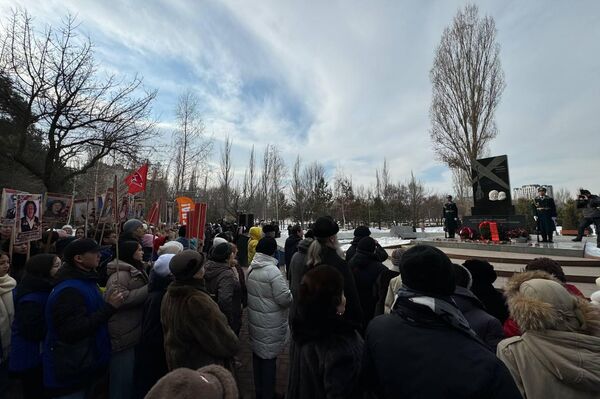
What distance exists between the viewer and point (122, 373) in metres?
3.00

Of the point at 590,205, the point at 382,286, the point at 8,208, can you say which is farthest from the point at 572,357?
the point at 590,205

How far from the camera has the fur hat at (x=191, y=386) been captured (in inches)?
37.1

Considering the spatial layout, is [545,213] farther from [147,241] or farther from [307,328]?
[147,241]

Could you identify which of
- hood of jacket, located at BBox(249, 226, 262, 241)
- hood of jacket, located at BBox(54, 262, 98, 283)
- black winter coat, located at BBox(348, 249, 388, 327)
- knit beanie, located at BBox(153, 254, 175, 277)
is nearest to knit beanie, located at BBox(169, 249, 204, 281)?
knit beanie, located at BBox(153, 254, 175, 277)

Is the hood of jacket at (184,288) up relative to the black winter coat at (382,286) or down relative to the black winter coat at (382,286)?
up

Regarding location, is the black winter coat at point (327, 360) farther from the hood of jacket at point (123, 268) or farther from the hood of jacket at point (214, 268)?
the hood of jacket at point (123, 268)

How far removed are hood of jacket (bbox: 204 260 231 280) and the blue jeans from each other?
104cm

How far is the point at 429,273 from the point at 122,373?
315 centimetres

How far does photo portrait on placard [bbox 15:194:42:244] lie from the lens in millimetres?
4800

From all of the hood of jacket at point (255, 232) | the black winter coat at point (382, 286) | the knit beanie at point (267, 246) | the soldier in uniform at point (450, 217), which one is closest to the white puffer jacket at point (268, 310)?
the knit beanie at point (267, 246)

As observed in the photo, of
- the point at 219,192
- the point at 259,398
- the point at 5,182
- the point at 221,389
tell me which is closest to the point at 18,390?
the point at 259,398

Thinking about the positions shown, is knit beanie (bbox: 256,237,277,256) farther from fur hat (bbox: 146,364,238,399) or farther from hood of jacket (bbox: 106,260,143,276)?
fur hat (bbox: 146,364,238,399)

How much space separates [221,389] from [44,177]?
12.9m

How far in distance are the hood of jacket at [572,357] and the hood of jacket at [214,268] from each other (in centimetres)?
303
